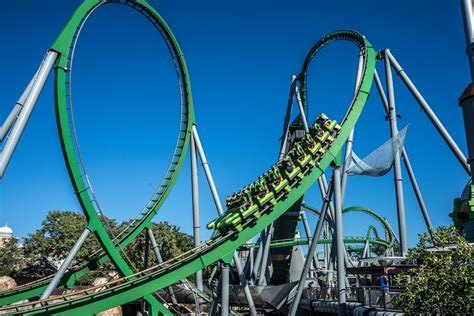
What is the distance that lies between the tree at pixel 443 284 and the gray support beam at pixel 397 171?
23.2ft

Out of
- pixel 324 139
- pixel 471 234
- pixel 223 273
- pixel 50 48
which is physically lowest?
pixel 223 273

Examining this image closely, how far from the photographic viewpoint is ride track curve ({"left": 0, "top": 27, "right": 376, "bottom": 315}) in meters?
12.3

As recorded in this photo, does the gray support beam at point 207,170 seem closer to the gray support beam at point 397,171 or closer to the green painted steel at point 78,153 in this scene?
the green painted steel at point 78,153

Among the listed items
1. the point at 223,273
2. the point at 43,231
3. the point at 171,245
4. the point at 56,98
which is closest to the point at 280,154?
the point at 223,273

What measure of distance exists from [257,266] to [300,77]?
8.96 meters

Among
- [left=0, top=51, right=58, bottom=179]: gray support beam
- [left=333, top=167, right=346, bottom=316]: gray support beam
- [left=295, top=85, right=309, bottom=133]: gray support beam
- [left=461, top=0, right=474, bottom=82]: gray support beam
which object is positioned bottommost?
[left=333, top=167, right=346, bottom=316]: gray support beam

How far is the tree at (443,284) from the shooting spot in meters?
8.04

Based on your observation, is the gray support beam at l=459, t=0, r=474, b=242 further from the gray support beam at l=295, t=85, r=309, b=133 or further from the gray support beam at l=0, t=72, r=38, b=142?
the gray support beam at l=0, t=72, r=38, b=142

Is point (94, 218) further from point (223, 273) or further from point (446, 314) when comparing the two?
point (446, 314)

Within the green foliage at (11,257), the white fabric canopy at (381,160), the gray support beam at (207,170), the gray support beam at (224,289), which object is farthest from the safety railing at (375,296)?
the green foliage at (11,257)

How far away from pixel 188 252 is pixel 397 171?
815 cm

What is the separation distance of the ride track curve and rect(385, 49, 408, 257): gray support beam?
205 cm

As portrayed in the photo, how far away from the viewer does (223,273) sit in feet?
45.3

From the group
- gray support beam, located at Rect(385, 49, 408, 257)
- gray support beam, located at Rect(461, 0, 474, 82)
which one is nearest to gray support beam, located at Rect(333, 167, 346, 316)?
gray support beam, located at Rect(385, 49, 408, 257)
